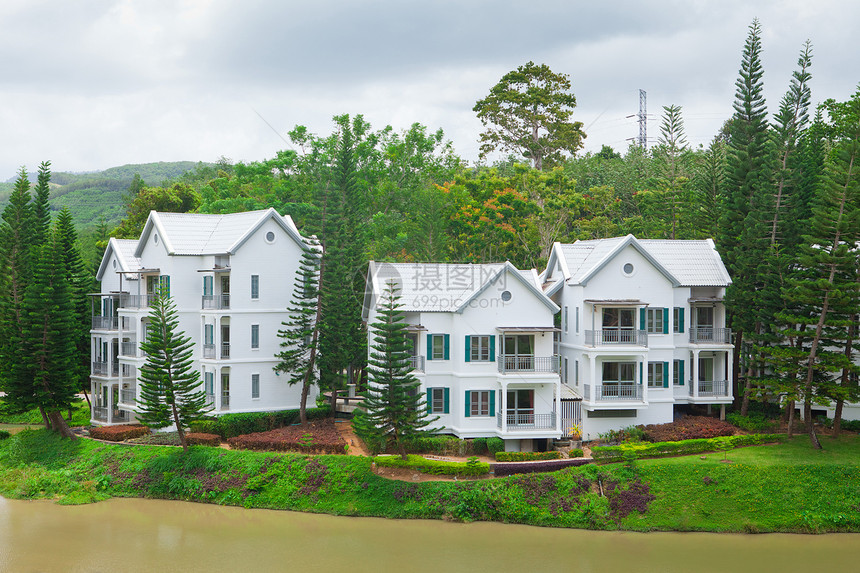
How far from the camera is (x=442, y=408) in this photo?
2664 centimetres

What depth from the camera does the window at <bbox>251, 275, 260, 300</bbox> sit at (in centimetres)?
3028

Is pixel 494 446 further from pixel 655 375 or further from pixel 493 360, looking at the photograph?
pixel 655 375

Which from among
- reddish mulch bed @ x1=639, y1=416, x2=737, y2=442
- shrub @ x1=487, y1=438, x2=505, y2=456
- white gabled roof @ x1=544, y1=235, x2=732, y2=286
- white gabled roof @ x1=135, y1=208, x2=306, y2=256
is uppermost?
white gabled roof @ x1=135, y1=208, x2=306, y2=256

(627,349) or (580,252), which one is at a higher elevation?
(580,252)

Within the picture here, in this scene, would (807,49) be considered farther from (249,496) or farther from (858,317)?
(249,496)

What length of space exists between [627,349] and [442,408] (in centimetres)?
689

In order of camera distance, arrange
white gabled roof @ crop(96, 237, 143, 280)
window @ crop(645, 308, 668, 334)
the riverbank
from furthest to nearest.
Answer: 1. white gabled roof @ crop(96, 237, 143, 280)
2. window @ crop(645, 308, 668, 334)
3. the riverbank

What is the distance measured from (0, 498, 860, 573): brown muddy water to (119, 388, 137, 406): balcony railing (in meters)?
8.45

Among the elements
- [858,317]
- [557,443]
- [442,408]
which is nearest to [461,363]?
[442,408]

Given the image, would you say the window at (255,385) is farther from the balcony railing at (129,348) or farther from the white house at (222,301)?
the balcony railing at (129,348)

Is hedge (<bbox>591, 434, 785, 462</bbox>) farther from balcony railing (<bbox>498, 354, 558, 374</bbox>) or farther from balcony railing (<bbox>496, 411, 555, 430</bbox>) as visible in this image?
balcony railing (<bbox>498, 354, 558, 374</bbox>)

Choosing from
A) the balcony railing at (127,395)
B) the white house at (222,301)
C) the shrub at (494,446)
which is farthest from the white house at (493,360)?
the balcony railing at (127,395)

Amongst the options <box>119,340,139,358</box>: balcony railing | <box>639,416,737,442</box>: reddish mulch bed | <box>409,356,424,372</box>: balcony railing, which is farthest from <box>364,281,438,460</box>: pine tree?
<box>119,340,139,358</box>: balcony railing

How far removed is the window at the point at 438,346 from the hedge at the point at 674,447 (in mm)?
5933
